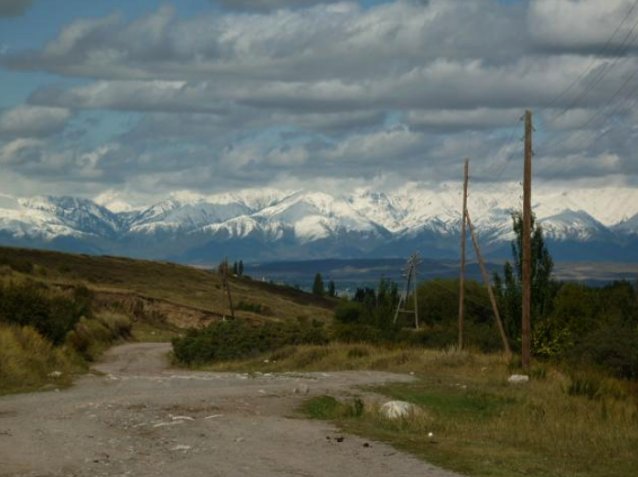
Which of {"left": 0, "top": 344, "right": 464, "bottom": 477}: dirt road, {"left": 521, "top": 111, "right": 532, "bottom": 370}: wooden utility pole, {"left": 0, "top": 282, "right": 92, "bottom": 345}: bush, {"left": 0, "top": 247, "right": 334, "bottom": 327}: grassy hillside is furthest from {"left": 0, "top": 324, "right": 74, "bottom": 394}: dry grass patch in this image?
{"left": 0, "top": 247, "right": 334, "bottom": 327}: grassy hillside

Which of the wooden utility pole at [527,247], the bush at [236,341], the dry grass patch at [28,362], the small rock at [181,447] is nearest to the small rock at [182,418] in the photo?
the small rock at [181,447]

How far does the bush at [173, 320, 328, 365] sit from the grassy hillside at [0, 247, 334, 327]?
96.5 ft

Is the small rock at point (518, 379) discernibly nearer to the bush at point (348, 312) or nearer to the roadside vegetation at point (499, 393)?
the roadside vegetation at point (499, 393)

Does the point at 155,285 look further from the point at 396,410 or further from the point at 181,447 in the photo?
the point at 181,447

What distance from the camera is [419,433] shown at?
1848 cm

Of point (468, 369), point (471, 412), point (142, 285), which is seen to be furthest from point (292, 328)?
point (142, 285)

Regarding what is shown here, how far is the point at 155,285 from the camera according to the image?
124 m

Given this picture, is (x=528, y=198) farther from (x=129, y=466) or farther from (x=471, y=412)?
(x=129, y=466)

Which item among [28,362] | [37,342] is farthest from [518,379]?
[37,342]

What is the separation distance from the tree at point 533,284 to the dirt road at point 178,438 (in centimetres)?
2493

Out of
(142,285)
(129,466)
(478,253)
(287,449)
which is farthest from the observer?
(142,285)

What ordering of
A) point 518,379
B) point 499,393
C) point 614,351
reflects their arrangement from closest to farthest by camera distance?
point 499,393
point 518,379
point 614,351

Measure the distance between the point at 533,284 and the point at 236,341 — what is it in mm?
13403

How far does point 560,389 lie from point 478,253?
2137 cm
